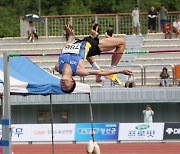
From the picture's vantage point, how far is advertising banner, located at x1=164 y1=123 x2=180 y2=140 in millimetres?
25156

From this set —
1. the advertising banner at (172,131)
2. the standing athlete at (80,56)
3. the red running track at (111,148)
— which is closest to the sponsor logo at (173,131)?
the advertising banner at (172,131)

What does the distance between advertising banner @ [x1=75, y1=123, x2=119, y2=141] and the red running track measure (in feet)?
0.86

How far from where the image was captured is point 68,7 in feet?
160

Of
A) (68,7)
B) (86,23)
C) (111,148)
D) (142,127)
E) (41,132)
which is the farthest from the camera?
(68,7)

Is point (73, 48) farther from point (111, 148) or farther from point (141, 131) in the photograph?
point (141, 131)

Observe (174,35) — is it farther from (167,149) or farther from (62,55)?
(62,55)

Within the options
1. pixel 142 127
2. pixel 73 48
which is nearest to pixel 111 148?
pixel 142 127

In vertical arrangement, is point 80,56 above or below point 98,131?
above

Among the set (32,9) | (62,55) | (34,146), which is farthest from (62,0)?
(62,55)

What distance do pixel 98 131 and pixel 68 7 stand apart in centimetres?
2413

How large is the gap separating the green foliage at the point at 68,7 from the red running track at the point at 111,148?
22.0 metres

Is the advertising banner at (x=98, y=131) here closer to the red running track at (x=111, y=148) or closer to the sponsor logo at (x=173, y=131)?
the red running track at (x=111, y=148)

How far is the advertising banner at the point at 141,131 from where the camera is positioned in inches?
987

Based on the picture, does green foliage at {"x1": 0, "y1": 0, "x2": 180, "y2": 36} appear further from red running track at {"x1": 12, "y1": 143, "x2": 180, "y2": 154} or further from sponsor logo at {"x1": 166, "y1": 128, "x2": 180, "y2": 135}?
sponsor logo at {"x1": 166, "y1": 128, "x2": 180, "y2": 135}
